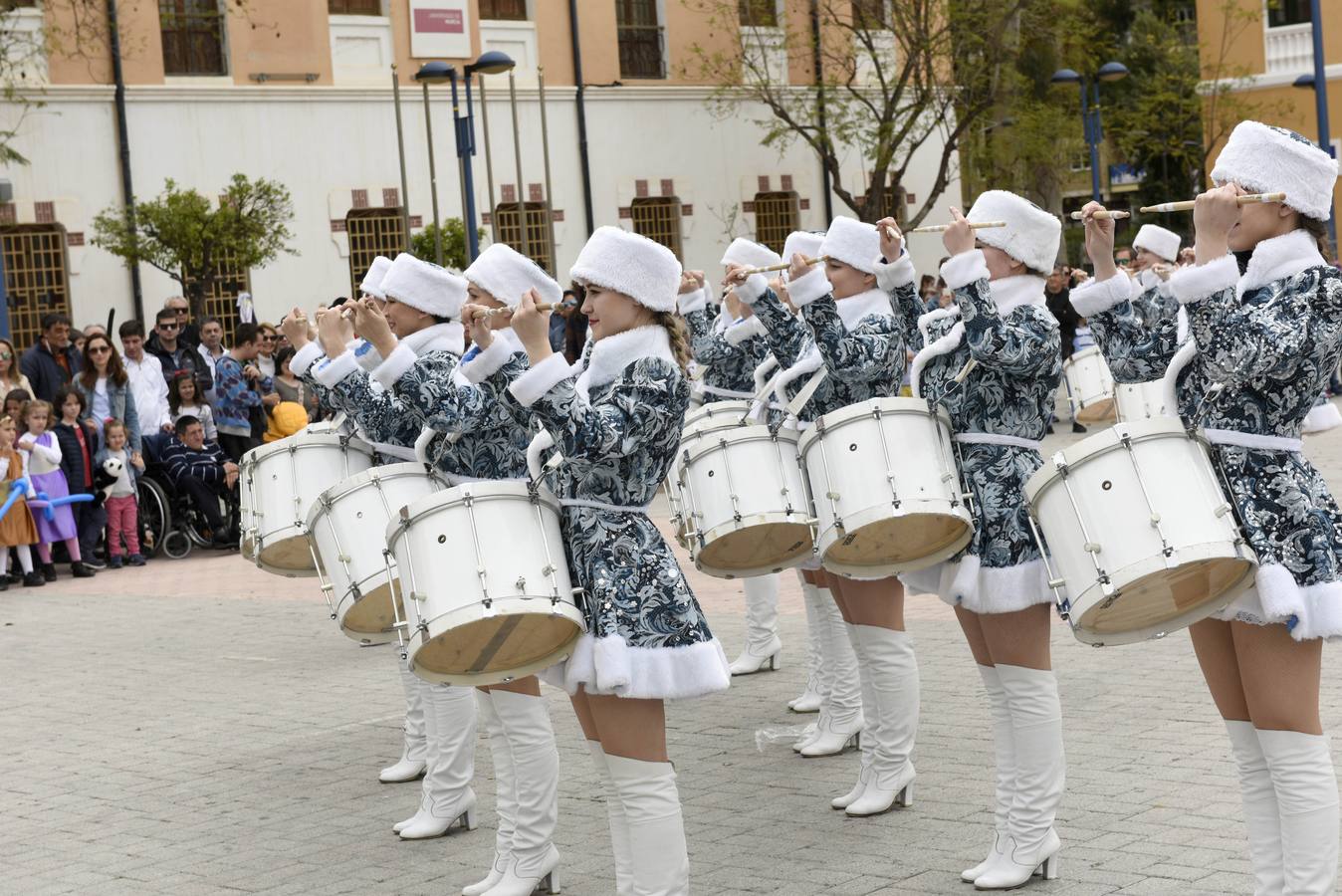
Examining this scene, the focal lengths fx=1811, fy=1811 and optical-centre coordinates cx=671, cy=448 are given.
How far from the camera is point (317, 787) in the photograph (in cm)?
716

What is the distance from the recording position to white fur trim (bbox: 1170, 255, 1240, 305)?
14.2 feet

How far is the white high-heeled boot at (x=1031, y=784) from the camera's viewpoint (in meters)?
5.25

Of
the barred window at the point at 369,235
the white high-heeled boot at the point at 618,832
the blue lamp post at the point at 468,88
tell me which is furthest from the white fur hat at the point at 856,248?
the barred window at the point at 369,235

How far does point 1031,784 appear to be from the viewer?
207 inches

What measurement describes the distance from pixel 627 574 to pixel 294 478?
251 centimetres

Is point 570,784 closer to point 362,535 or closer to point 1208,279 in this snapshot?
point 362,535

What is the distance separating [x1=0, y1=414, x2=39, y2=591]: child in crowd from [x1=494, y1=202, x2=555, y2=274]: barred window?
525 inches

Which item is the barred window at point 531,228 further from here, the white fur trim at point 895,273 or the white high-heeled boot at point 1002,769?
the white high-heeled boot at point 1002,769

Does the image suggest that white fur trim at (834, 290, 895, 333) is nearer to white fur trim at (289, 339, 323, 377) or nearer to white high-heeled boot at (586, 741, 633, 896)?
white fur trim at (289, 339, 323, 377)

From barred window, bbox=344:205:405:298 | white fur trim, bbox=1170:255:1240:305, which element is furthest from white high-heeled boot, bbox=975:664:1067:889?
barred window, bbox=344:205:405:298

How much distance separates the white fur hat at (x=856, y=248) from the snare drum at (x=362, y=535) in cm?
167

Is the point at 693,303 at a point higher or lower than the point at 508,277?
lower

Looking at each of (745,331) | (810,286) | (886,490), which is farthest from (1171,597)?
(745,331)

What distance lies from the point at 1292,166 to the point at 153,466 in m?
12.2
